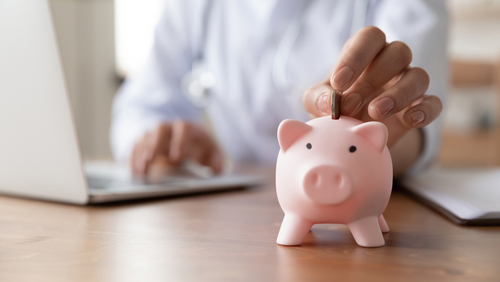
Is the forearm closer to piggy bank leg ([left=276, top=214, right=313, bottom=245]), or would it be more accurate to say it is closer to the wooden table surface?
the wooden table surface

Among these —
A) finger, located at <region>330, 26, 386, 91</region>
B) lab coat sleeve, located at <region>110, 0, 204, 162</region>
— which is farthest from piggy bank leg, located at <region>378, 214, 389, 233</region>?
lab coat sleeve, located at <region>110, 0, 204, 162</region>

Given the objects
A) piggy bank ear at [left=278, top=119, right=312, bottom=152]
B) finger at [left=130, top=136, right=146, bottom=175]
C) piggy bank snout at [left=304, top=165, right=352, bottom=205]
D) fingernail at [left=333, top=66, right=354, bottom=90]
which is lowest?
finger at [left=130, top=136, right=146, bottom=175]

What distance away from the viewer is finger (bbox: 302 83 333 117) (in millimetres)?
321

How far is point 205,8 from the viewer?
1.03 metres

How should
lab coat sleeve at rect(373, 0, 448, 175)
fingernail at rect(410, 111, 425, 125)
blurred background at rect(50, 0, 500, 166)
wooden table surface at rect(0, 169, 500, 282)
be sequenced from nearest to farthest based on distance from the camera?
wooden table surface at rect(0, 169, 500, 282) < fingernail at rect(410, 111, 425, 125) < lab coat sleeve at rect(373, 0, 448, 175) < blurred background at rect(50, 0, 500, 166)

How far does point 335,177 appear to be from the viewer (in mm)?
279

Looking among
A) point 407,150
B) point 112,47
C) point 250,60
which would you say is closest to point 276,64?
point 250,60

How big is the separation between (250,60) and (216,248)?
0.74 meters

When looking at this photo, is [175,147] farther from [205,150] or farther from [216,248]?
[216,248]

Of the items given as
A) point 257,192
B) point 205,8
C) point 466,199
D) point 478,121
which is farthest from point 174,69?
point 478,121

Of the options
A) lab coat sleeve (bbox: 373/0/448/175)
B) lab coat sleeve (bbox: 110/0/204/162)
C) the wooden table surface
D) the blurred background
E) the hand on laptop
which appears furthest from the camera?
the blurred background

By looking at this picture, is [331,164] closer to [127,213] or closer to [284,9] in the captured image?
[127,213]

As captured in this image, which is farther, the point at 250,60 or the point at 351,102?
the point at 250,60

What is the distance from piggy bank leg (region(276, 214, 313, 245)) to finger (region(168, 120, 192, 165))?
0.48m
